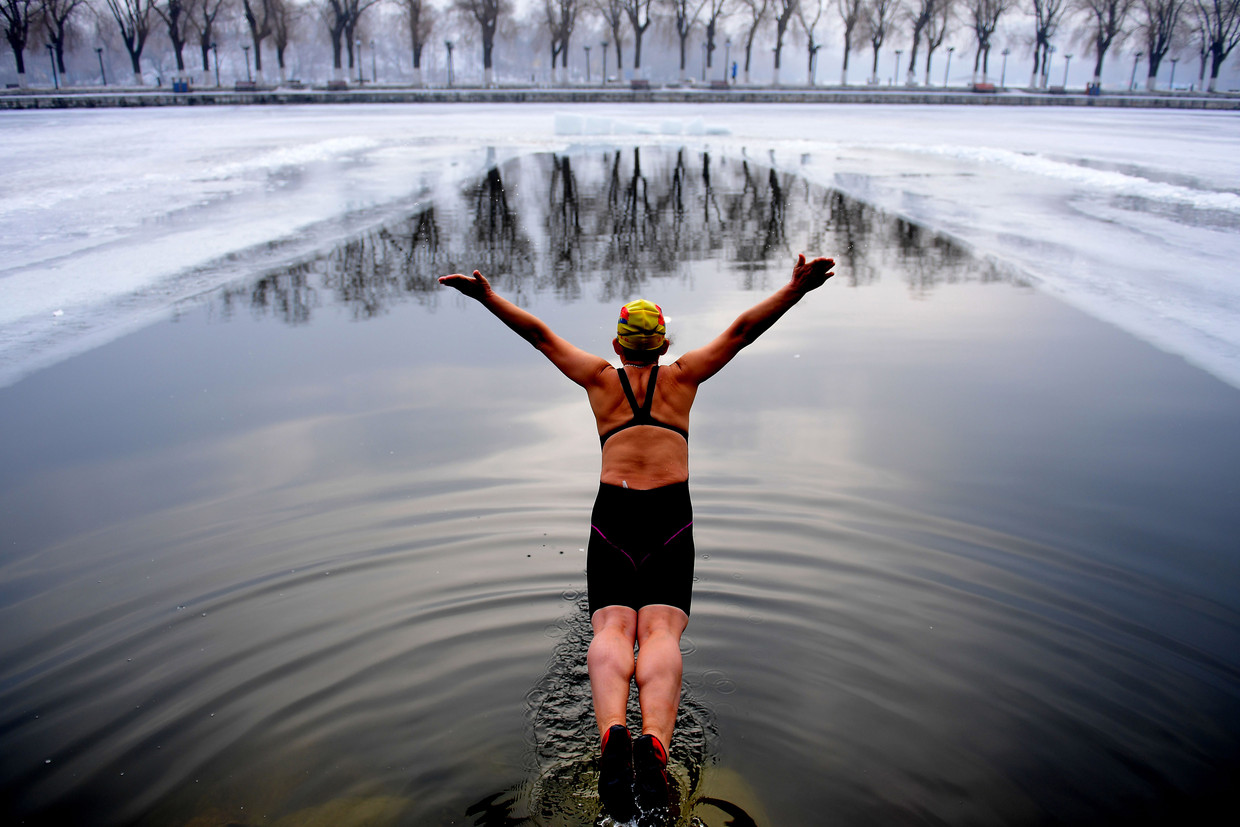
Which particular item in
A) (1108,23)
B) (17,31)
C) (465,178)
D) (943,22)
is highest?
(943,22)

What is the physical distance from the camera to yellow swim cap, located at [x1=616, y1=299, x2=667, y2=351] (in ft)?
11.4

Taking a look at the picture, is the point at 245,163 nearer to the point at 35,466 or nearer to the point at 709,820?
the point at 35,466

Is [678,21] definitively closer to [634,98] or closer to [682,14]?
[682,14]

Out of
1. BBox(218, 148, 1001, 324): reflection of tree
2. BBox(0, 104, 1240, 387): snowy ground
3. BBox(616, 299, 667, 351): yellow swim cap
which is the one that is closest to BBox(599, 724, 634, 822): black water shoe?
BBox(616, 299, 667, 351): yellow swim cap

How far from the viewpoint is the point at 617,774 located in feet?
9.07

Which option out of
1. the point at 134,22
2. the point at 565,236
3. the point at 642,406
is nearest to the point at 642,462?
the point at 642,406

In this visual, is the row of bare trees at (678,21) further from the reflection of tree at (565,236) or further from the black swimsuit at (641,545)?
the black swimsuit at (641,545)

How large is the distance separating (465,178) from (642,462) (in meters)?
17.2

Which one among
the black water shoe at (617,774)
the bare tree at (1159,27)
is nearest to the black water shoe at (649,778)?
the black water shoe at (617,774)

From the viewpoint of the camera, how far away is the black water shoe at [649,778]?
108 inches

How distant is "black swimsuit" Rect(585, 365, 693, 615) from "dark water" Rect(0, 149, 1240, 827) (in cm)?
54

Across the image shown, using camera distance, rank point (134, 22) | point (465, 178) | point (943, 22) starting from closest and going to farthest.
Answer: point (465, 178) → point (134, 22) → point (943, 22)

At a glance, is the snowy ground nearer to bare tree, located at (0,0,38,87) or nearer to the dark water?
the dark water

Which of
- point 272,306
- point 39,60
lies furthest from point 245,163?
point 39,60
